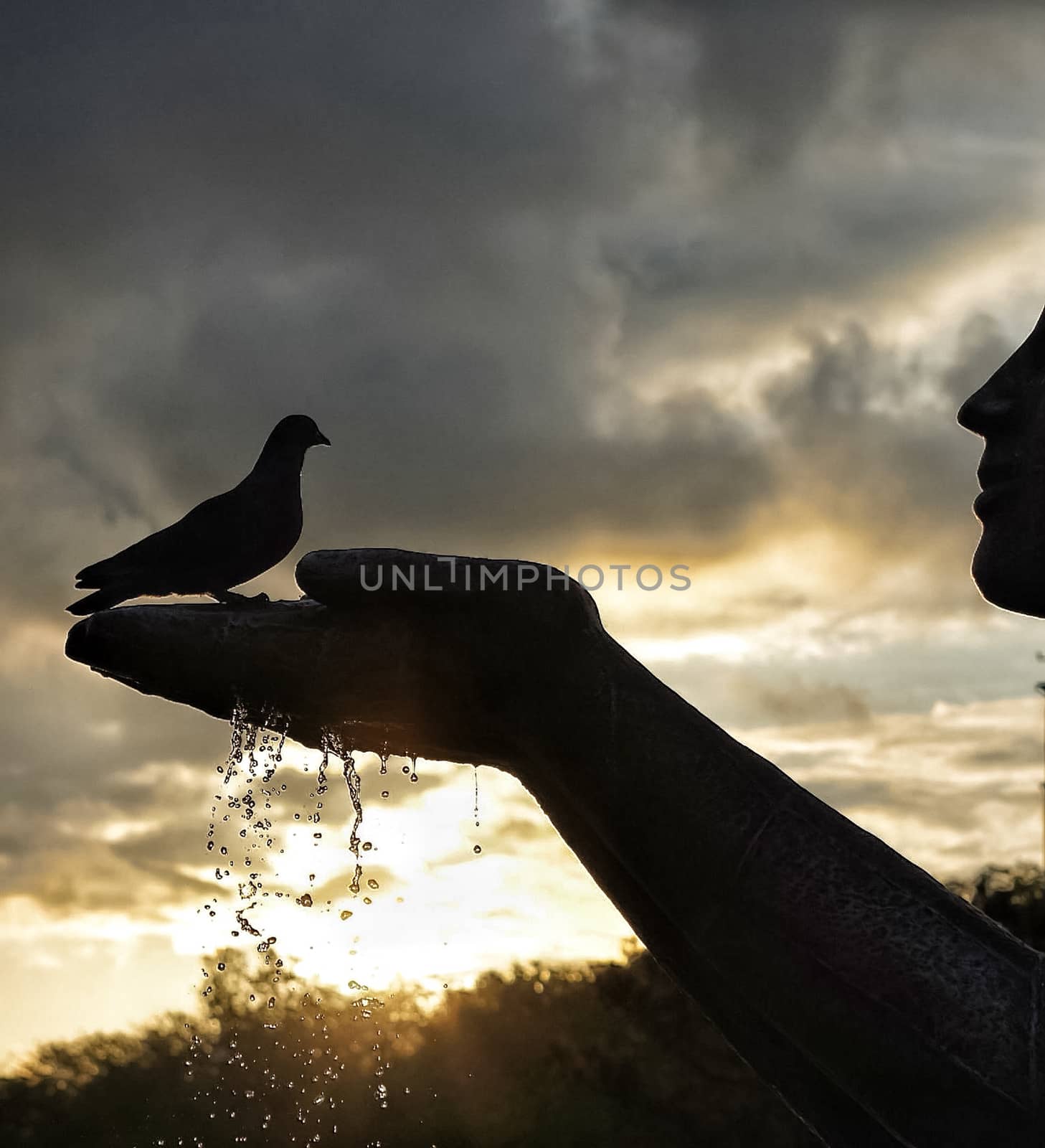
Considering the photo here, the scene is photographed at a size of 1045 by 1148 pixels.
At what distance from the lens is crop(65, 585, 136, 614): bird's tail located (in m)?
6.28

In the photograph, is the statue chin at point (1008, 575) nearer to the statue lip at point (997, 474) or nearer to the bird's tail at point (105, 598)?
the statue lip at point (997, 474)

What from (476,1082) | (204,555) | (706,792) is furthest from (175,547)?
A: (476,1082)

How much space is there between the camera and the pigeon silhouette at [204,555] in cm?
647

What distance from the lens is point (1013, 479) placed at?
4.00 metres

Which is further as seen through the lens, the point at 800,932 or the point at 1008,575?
the point at 1008,575

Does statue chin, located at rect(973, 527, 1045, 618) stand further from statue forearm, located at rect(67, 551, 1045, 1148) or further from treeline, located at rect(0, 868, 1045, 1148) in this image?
treeline, located at rect(0, 868, 1045, 1148)

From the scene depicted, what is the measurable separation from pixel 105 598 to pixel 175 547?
39 cm

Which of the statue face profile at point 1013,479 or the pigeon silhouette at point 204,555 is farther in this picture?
the pigeon silhouette at point 204,555

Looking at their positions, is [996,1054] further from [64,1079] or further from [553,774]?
[64,1079]

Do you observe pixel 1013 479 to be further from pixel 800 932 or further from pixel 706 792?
pixel 800 932

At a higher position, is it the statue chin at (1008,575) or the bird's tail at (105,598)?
the bird's tail at (105,598)

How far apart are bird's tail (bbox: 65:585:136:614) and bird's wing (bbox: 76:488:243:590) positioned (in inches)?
2.2

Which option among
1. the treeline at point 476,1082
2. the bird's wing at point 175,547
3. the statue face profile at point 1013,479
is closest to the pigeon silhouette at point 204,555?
the bird's wing at point 175,547

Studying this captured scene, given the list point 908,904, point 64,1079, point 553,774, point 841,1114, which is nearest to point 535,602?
point 553,774
